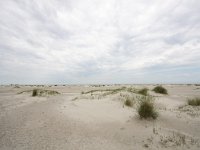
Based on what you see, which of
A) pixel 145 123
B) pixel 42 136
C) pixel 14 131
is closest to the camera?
pixel 42 136

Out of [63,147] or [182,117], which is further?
[182,117]

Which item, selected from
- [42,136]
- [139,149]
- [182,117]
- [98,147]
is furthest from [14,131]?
[182,117]

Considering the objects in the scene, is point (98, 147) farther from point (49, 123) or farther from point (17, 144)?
point (49, 123)

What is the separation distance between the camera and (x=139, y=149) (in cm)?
730

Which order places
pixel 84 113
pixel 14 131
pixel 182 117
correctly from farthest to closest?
pixel 84 113, pixel 182 117, pixel 14 131

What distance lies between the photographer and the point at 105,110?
1380cm

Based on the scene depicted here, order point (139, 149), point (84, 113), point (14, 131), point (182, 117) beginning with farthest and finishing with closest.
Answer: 1. point (84, 113)
2. point (182, 117)
3. point (14, 131)
4. point (139, 149)

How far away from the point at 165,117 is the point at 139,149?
4.54 metres

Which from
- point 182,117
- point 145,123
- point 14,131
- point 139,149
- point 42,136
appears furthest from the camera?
point 182,117

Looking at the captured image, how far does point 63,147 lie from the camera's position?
7414 millimetres

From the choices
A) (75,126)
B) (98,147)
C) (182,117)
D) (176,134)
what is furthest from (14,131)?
(182,117)

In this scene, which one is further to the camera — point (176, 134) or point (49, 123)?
point (49, 123)

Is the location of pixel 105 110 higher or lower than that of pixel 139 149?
higher

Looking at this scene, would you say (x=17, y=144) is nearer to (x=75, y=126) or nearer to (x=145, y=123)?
(x=75, y=126)
